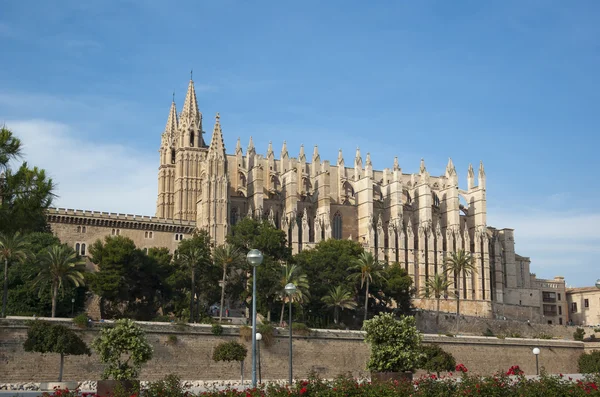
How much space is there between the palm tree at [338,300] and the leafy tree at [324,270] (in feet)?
2.42

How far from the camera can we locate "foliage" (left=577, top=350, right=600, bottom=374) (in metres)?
56.1

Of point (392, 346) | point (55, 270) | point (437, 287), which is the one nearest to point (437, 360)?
point (392, 346)

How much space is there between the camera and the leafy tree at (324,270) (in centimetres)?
6159

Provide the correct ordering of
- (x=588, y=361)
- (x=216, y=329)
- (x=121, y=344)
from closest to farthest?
1. (x=121, y=344)
2. (x=216, y=329)
3. (x=588, y=361)

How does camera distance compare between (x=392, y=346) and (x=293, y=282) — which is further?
(x=293, y=282)

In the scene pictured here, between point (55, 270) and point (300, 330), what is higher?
point (55, 270)

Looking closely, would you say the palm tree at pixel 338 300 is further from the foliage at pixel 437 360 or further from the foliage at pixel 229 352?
the foliage at pixel 229 352

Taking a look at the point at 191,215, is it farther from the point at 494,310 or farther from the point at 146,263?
the point at 494,310

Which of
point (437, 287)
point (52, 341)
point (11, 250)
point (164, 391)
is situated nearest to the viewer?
point (164, 391)

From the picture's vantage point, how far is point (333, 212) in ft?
265

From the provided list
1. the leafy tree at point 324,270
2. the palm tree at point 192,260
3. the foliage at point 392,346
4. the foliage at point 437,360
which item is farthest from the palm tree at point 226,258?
the foliage at point 392,346

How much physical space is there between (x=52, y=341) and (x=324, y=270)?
27.4 metres

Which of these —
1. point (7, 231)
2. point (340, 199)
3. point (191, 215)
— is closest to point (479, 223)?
point (340, 199)

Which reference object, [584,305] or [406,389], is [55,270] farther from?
[584,305]
